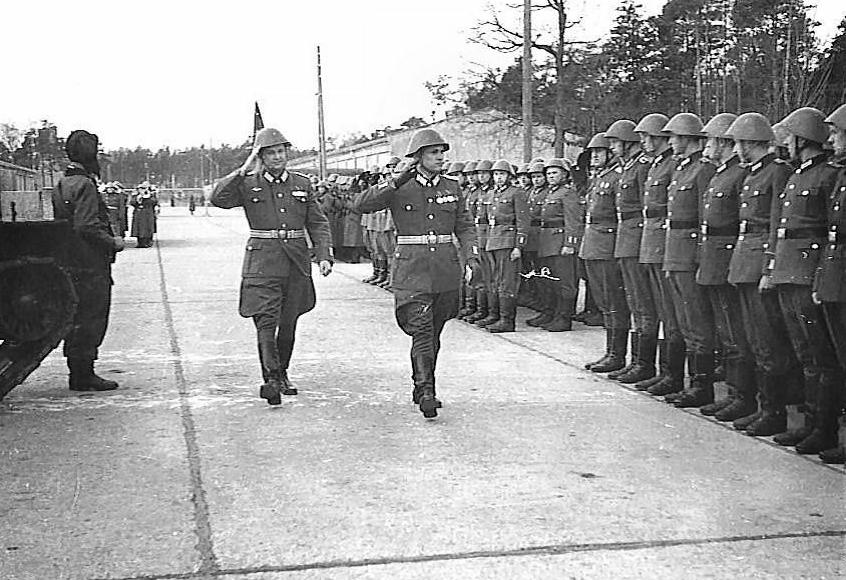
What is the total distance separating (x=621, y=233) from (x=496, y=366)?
1.66m

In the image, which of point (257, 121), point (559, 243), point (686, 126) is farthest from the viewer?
point (559, 243)

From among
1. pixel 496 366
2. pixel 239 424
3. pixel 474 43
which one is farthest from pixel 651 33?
pixel 239 424

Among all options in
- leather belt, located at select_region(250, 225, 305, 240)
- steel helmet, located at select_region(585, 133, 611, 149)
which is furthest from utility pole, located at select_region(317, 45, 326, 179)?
leather belt, located at select_region(250, 225, 305, 240)

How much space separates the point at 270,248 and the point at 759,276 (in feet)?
10.3

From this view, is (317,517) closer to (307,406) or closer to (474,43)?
(307,406)

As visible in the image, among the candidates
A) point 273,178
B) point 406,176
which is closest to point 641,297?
point 406,176

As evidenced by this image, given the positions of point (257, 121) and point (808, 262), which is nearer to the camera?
point (808, 262)

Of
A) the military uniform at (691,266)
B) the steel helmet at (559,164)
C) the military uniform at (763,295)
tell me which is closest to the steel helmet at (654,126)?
the military uniform at (691,266)

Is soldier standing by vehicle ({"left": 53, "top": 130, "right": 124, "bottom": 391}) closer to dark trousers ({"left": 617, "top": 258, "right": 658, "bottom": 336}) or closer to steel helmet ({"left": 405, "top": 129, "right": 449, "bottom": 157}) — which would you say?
steel helmet ({"left": 405, "top": 129, "right": 449, "bottom": 157})

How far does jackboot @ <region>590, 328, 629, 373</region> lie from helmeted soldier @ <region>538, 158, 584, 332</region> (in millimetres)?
2343

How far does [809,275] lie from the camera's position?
616cm

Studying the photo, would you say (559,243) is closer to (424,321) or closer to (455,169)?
(455,169)

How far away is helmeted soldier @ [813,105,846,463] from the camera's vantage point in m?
5.86

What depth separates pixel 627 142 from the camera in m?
8.70
